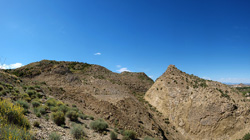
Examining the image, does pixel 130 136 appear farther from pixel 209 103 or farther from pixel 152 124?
pixel 209 103

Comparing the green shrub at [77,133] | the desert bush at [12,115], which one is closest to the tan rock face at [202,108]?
the green shrub at [77,133]

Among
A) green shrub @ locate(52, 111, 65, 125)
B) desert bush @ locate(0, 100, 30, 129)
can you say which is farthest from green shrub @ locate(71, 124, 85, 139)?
desert bush @ locate(0, 100, 30, 129)

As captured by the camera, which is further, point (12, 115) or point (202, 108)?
point (202, 108)

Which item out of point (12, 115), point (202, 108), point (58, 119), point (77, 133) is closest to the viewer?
point (12, 115)

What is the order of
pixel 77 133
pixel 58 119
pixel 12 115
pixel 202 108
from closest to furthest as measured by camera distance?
pixel 12 115
pixel 77 133
pixel 58 119
pixel 202 108

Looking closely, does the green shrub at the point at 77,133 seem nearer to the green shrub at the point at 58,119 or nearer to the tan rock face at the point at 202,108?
the green shrub at the point at 58,119

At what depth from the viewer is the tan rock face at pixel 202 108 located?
15.9 meters

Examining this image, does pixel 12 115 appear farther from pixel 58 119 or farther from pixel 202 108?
pixel 202 108

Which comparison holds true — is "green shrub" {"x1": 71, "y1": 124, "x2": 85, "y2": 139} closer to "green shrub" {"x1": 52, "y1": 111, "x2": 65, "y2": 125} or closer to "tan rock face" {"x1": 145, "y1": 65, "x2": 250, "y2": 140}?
"green shrub" {"x1": 52, "y1": 111, "x2": 65, "y2": 125}

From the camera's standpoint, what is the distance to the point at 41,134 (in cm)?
707

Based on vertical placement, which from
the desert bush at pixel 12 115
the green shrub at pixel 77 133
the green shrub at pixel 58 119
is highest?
the desert bush at pixel 12 115

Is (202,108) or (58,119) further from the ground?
(202,108)

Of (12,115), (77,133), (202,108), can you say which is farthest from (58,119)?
(202,108)

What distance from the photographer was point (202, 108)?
Result: 60.0 feet
